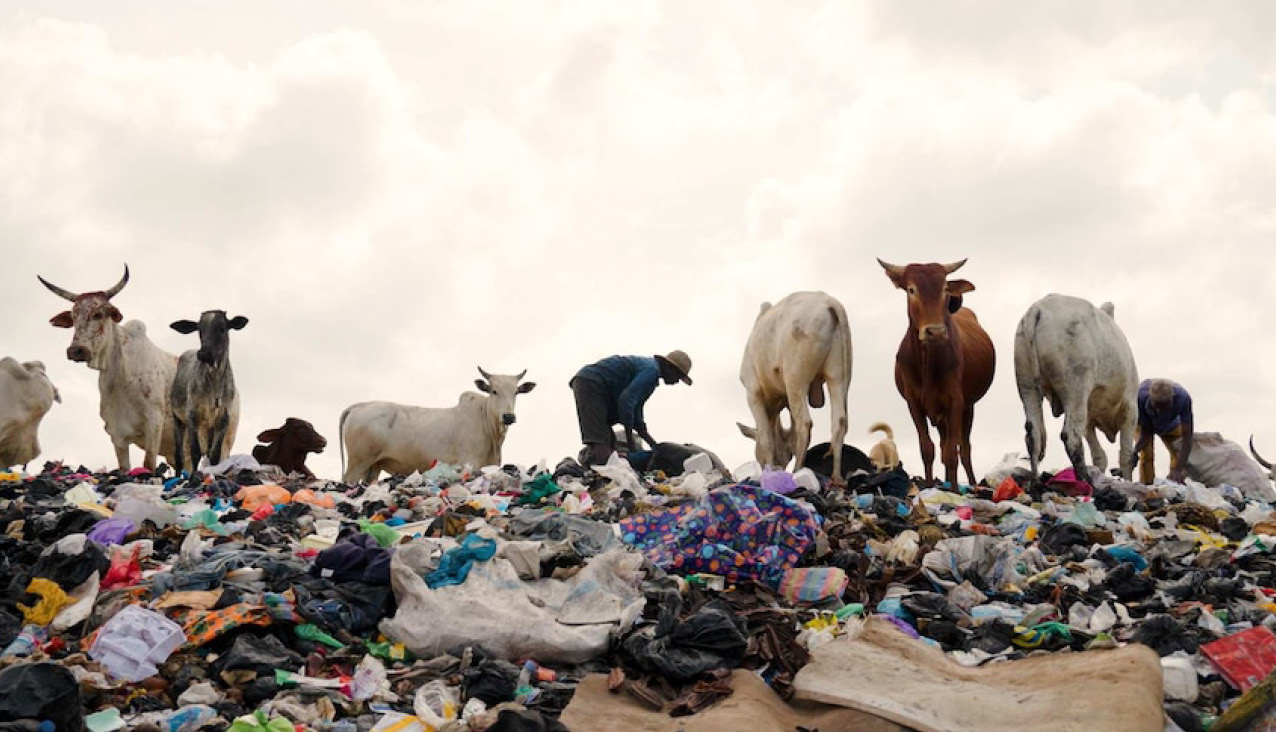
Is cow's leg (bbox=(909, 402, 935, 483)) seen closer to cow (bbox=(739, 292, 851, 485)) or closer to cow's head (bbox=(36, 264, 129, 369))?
cow (bbox=(739, 292, 851, 485))

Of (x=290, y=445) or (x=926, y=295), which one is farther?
(x=290, y=445)

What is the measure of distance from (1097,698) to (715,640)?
157cm

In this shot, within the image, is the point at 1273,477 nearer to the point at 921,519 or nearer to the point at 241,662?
the point at 921,519

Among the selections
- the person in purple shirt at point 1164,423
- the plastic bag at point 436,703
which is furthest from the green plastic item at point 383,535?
the person in purple shirt at point 1164,423

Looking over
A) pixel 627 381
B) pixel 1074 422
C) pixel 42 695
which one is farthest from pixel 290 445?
pixel 42 695

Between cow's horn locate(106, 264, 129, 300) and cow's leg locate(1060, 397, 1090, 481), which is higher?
cow's horn locate(106, 264, 129, 300)

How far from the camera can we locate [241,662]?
573 centimetres

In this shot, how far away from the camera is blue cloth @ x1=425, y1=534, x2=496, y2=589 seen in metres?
6.52

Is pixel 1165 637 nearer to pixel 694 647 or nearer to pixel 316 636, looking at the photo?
pixel 694 647

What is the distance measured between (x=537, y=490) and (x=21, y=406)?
28.7 ft

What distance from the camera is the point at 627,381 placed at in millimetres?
13188

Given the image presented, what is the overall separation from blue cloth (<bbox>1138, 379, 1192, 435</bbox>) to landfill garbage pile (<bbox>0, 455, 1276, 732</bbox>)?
413 cm

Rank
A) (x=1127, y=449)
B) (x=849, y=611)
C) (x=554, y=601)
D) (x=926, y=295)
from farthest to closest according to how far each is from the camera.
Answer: (x=1127, y=449), (x=926, y=295), (x=849, y=611), (x=554, y=601)

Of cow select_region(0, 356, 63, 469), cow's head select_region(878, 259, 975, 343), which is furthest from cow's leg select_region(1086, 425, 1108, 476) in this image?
cow select_region(0, 356, 63, 469)
